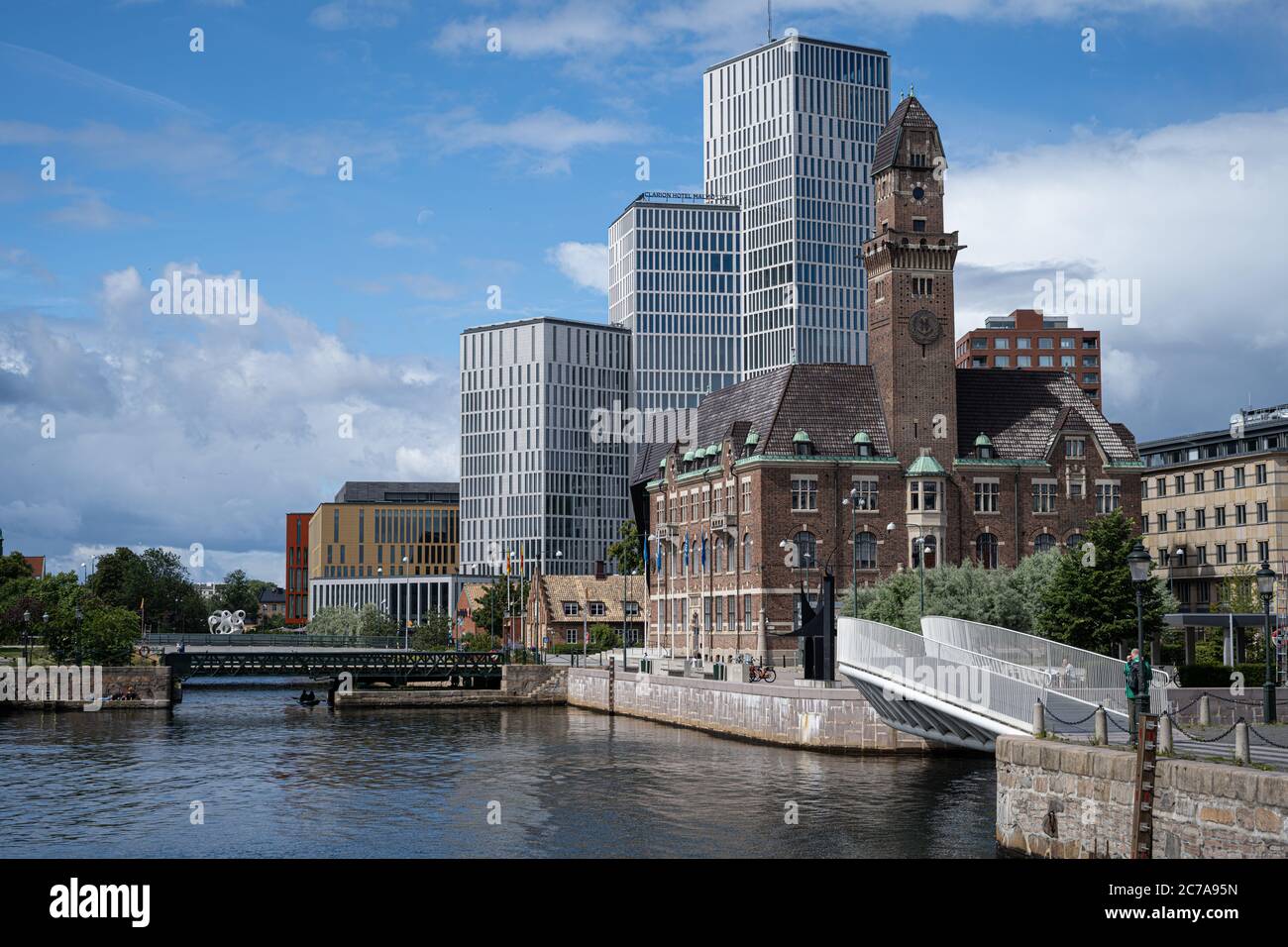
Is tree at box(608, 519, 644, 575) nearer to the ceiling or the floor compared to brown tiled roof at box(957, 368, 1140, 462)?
nearer to the floor

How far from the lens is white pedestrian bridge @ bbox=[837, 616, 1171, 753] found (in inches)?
1405

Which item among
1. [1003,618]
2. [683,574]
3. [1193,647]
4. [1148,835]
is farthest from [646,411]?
[1148,835]

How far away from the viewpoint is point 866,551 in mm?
90625

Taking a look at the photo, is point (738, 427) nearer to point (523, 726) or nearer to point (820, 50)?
point (523, 726)

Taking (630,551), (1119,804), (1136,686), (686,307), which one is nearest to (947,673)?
(1136,686)

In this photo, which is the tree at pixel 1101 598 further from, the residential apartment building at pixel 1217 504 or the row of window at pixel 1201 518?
the row of window at pixel 1201 518

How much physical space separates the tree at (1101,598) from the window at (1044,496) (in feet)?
86.4

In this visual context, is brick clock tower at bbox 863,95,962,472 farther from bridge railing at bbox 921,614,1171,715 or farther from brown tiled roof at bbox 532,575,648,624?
bridge railing at bbox 921,614,1171,715

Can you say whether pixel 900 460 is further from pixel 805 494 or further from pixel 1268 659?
pixel 1268 659

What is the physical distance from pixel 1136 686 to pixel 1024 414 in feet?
228

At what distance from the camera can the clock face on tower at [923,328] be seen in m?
93.2

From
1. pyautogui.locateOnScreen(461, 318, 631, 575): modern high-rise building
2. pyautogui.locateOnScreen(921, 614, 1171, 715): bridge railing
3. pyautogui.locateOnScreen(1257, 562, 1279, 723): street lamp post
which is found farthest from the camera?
pyautogui.locateOnScreen(461, 318, 631, 575): modern high-rise building

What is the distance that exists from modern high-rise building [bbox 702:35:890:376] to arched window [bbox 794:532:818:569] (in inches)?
4064

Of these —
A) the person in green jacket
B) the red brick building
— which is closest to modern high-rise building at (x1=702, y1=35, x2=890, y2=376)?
the red brick building
